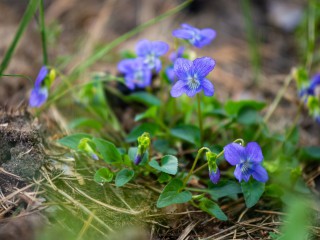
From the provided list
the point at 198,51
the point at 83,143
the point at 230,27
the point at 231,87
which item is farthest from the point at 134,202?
the point at 230,27

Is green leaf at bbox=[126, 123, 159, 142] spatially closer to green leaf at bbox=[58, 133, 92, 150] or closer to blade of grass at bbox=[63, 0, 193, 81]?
green leaf at bbox=[58, 133, 92, 150]

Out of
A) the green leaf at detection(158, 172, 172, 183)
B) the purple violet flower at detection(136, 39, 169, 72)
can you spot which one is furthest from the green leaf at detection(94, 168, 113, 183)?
the purple violet flower at detection(136, 39, 169, 72)

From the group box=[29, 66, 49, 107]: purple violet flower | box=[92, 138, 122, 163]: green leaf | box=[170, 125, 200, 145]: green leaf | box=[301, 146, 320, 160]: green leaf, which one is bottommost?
box=[301, 146, 320, 160]: green leaf

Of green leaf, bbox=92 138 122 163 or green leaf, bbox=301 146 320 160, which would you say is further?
green leaf, bbox=301 146 320 160

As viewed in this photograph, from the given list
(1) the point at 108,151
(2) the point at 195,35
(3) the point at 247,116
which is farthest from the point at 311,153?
(1) the point at 108,151

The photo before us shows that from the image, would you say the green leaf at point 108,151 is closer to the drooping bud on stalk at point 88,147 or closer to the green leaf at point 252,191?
the drooping bud on stalk at point 88,147

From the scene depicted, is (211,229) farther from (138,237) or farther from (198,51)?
(198,51)
